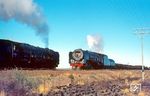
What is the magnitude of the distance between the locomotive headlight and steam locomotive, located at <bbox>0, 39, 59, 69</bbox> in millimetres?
8094

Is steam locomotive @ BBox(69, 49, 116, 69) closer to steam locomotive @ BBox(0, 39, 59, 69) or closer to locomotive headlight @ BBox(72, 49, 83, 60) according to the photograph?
locomotive headlight @ BBox(72, 49, 83, 60)

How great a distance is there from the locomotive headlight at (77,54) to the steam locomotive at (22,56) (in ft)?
26.6

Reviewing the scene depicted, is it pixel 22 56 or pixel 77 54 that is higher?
pixel 77 54

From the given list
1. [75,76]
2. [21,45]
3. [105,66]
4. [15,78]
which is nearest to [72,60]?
[105,66]

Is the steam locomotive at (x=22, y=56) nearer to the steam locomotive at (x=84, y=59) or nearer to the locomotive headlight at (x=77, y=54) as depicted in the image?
the locomotive headlight at (x=77, y=54)

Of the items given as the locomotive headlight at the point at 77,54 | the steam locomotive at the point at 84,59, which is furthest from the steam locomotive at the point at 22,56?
the steam locomotive at the point at 84,59

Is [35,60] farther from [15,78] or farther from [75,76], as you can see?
[15,78]

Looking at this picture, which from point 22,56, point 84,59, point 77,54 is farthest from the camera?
point 77,54

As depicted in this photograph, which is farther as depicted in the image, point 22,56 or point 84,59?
point 84,59

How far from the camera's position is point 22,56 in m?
36.0

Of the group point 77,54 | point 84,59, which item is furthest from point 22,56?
point 77,54

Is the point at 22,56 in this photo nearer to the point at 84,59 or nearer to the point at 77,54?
the point at 84,59

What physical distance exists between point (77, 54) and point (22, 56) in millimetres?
18867

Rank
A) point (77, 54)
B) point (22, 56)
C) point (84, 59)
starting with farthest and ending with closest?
point (77, 54) < point (84, 59) < point (22, 56)
